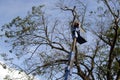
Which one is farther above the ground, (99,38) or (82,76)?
(99,38)

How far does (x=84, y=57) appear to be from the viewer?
22.9 meters

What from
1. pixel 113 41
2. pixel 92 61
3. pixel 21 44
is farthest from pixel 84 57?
pixel 21 44

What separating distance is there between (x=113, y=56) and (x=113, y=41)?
1.07m

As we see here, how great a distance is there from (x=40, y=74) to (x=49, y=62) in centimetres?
93

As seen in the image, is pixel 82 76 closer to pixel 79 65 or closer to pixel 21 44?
pixel 79 65

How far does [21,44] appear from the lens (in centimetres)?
2253

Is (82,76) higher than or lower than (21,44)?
lower

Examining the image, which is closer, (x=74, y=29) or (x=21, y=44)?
(x=74, y=29)

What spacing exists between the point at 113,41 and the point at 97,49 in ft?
3.94

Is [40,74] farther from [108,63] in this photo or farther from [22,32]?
[108,63]

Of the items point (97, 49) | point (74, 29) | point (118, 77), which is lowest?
point (118, 77)

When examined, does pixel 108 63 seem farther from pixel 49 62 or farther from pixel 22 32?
pixel 22 32

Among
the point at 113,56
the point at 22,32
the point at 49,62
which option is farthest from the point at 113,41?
the point at 22,32

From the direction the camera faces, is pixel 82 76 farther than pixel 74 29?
Yes
